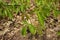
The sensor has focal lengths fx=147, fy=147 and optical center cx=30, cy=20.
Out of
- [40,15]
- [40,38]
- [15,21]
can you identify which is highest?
[40,15]

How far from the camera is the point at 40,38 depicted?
8.15 feet

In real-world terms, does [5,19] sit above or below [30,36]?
above

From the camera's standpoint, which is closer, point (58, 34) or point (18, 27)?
point (58, 34)

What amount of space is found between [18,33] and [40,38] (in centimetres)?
40

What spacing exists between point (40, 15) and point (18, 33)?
144cm

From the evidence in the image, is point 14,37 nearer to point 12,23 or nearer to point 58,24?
point 12,23

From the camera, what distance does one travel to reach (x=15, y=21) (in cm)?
283

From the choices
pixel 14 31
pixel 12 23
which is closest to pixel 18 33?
pixel 14 31

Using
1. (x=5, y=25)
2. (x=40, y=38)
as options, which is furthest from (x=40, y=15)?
(x=5, y=25)

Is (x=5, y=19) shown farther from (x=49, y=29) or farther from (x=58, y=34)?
(x=58, y=34)

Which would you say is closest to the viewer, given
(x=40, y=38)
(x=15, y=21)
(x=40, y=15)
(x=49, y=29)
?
(x=40, y=15)

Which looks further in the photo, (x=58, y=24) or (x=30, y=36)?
(x=58, y=24)

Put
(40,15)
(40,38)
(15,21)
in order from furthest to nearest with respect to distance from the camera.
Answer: (15,21) → (40,38) → (40,15)

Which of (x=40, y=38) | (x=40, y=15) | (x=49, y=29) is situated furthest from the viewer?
(x=49, y=29)
